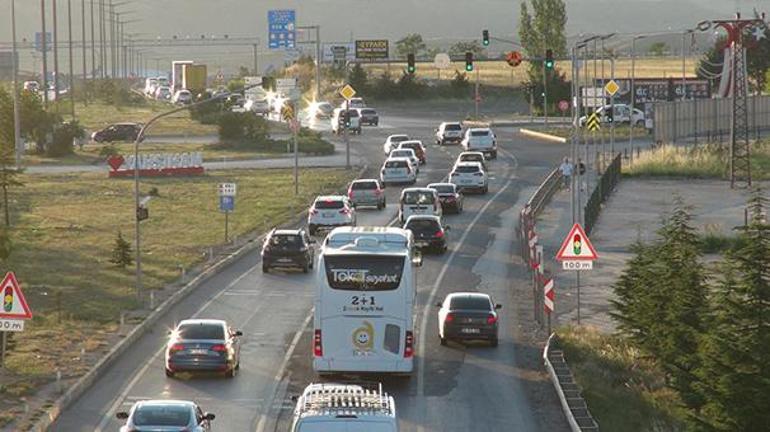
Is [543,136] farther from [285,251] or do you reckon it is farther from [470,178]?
[285,251]

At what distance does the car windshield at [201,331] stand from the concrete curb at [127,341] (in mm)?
2250

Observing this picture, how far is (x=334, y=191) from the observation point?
79375 millimetres

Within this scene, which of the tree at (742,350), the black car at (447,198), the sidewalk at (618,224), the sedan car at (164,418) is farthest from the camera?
the black car at (447,198)

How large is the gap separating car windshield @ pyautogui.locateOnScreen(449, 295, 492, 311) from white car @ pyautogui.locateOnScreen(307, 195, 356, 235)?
2273 cm

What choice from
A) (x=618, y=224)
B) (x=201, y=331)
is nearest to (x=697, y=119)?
(x=618, y=224)

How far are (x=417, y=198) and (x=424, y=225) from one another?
22.1 ft

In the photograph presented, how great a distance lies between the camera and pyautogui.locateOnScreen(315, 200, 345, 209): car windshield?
63406 mm

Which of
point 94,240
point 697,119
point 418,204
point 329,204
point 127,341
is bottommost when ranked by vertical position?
point 127,341

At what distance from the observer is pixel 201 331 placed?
35.6 metres

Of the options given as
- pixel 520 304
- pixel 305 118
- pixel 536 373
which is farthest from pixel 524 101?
pixel 536 373

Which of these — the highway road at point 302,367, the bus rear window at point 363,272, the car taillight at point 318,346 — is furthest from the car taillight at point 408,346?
the car taillight at point 318,346

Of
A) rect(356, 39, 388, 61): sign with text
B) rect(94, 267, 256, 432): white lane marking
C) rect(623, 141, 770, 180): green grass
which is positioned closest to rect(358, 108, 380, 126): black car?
rect(356, 39, 388, 61): sign with text

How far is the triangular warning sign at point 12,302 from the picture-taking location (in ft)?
103

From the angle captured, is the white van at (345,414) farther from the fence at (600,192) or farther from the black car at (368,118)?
the black car at (368,118)
